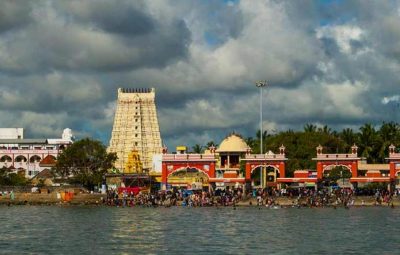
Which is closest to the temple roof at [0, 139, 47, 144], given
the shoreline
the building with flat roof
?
the building with flat roof

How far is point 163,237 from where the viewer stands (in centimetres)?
6456

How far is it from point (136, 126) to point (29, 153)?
62.1 feet

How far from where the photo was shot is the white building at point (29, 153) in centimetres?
15216

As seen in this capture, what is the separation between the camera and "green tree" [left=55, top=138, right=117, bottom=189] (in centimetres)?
12138

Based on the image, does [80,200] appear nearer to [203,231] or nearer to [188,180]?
[188,180]

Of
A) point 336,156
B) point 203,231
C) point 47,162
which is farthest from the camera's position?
point 47,162

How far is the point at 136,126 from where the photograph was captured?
158625 mm

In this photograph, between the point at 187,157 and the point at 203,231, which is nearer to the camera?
the point at 203,231

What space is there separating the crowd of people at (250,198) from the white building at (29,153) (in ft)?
142

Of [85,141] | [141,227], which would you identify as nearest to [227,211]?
[141,227]

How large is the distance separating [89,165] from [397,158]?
4053 cm

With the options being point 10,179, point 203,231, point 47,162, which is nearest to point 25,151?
point 47,162

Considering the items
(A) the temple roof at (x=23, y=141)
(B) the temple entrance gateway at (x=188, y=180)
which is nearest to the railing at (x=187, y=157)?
(B) the temple entrance gateway at (x=188, y=180)

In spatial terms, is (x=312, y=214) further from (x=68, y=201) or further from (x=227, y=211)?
(x=68, y=201)
